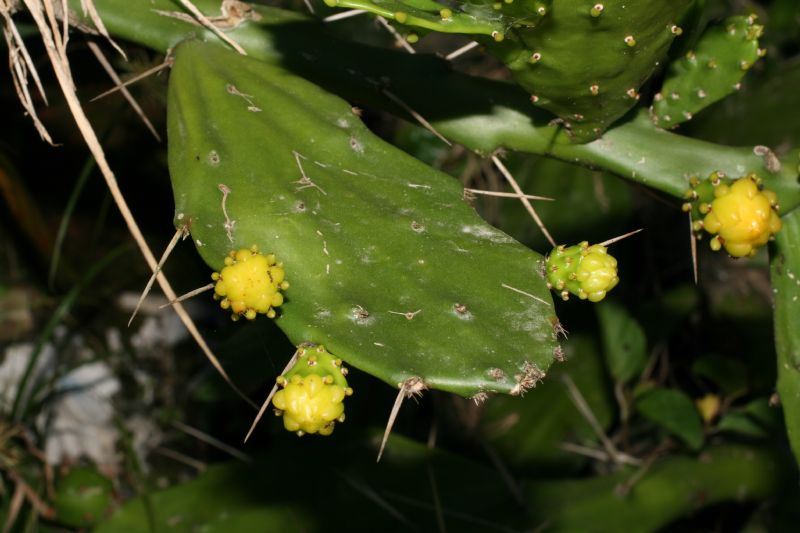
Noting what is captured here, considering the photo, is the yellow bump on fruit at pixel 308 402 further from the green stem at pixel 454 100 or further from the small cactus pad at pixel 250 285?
the green stem at pixel 454 100

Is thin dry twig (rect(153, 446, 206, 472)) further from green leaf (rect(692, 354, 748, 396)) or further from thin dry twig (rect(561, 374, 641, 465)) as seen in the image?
green leaf (rect(692, 354, 748, 396))

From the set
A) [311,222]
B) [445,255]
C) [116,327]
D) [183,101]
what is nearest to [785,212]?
[445,255]

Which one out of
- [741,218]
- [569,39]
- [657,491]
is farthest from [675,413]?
[569,39]

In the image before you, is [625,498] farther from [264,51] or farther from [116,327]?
[116,327]

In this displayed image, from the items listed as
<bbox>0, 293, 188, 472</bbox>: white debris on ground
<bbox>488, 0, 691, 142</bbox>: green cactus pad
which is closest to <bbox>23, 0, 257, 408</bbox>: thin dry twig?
<bbox>488, 0, 691, 142</bbox>: green cactus pad

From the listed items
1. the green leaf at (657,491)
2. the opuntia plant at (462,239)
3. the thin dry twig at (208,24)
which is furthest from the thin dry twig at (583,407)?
the thin dry twig at (208,24)

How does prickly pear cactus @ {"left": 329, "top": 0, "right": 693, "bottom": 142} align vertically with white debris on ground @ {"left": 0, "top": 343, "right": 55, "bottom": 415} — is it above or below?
above

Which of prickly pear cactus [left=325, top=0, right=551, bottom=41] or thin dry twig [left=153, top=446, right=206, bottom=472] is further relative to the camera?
thin dry twig [left=153, top=446, right=206, bottom=472]
